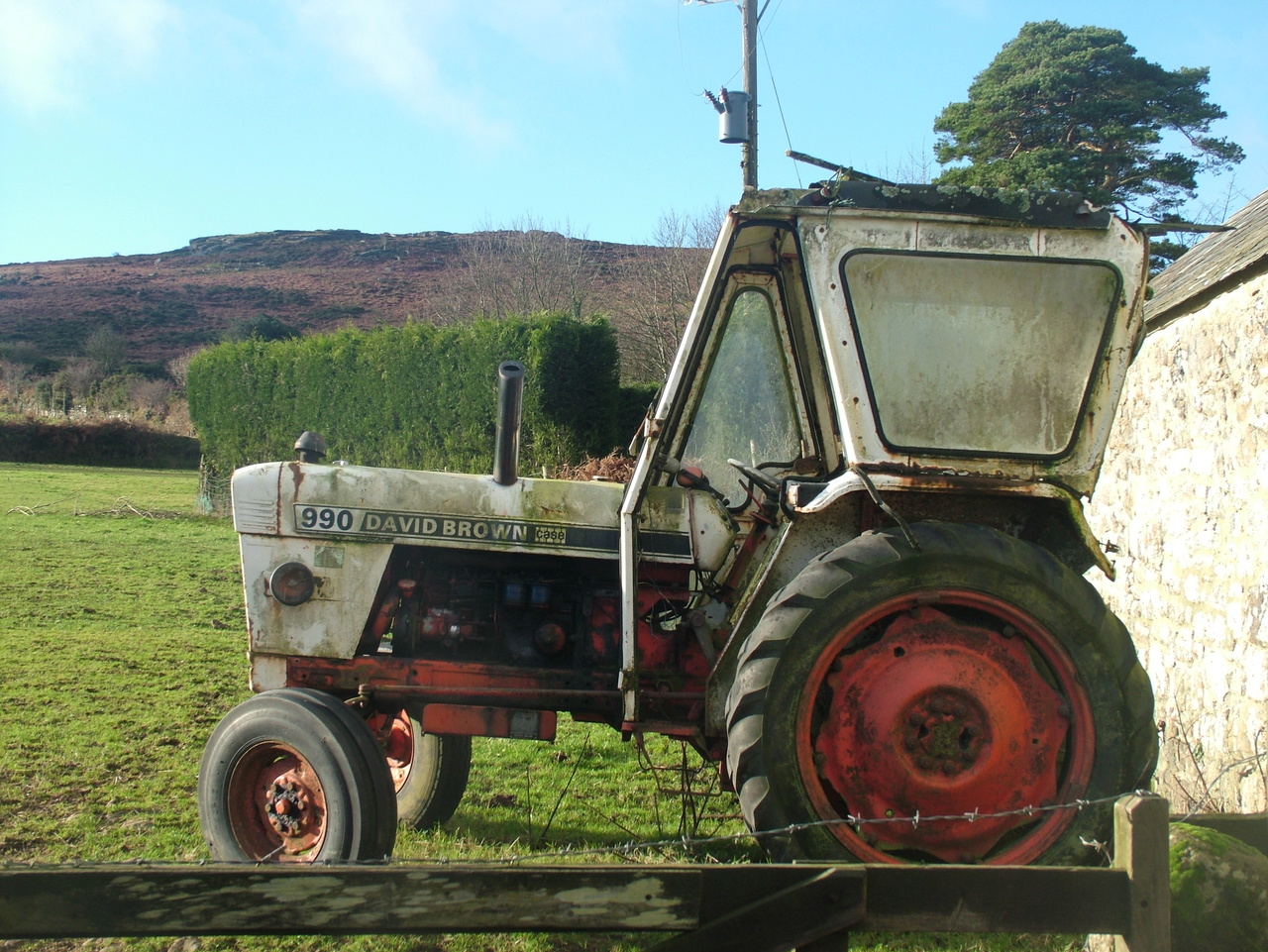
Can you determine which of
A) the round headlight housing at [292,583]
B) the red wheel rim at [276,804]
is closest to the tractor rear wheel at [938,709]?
the red wheel rim at [276,804]

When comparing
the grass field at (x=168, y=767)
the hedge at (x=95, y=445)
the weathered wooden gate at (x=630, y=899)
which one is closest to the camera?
the weathered wooden gate at (x=630, y=899)

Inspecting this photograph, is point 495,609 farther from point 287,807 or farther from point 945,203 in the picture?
point 945,203

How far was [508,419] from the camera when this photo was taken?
422 centimetres

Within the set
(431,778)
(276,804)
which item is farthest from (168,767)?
(276,804)

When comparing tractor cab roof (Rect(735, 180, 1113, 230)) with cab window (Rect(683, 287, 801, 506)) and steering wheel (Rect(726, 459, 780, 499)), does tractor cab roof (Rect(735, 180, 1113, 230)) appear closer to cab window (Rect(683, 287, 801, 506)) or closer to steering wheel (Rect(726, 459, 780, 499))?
cab window (Rect(683, 287, 801, 506))

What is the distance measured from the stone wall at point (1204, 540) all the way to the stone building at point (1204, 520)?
0.03ft

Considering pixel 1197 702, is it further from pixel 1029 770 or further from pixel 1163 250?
pixel 1163 250

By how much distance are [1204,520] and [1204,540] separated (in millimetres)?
106

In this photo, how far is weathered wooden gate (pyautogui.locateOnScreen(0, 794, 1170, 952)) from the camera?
2.46 m

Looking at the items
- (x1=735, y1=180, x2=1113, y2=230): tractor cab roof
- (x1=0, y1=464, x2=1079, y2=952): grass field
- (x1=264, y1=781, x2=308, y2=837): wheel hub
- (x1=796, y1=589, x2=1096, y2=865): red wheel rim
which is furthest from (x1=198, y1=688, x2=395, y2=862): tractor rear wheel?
(x1=735, y1=180, x2=1113, y2=230): tractor cab roof

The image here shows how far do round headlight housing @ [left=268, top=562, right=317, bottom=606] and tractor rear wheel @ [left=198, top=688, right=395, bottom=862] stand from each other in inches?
16.0

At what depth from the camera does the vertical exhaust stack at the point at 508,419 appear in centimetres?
416

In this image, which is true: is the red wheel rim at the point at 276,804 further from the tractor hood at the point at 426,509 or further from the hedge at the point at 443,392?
the hedge at the point at 443,392

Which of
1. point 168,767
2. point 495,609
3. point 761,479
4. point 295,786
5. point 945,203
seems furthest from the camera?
point 168,767
